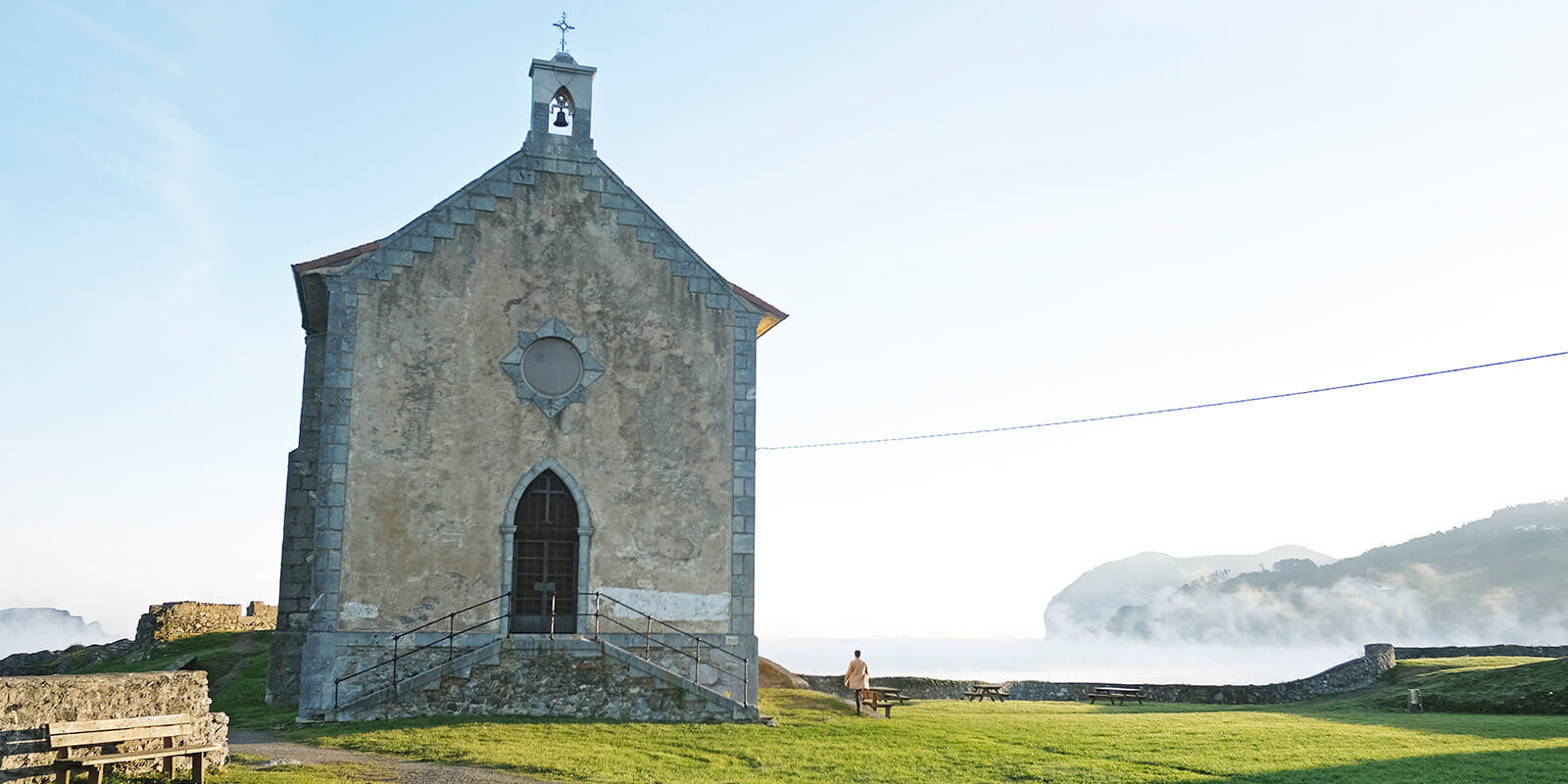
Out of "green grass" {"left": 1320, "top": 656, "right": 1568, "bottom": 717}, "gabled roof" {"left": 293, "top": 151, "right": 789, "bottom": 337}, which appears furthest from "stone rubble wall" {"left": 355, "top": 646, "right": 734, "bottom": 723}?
"green grass" {"left": 1320, "top": 656, "right": 1568, "bottom": 717}

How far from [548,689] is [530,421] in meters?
5.35

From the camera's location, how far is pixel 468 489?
21.9 metres

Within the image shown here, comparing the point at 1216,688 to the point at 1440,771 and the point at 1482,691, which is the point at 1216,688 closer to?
the point at 1482,691

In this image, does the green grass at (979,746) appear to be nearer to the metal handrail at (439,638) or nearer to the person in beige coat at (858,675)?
the person in beige coat at (858,675)

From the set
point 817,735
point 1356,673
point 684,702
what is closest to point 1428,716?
point 1356,673

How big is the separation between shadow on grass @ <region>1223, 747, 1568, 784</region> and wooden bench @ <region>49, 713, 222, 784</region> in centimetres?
1236

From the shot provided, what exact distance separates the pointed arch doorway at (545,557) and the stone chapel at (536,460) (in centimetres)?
4

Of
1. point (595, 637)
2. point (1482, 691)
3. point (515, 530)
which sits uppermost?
point (515, 530)

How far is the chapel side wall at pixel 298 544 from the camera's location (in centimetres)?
2384

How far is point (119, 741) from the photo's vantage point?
39.3ft

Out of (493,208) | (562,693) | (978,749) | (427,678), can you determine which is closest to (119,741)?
(427,678)

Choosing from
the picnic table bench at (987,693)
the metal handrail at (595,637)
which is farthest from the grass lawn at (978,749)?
the picnic table bench at (987,693)

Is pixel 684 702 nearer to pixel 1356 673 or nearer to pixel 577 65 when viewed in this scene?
pixel 577 65

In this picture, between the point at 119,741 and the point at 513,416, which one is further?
the point at 513,416
